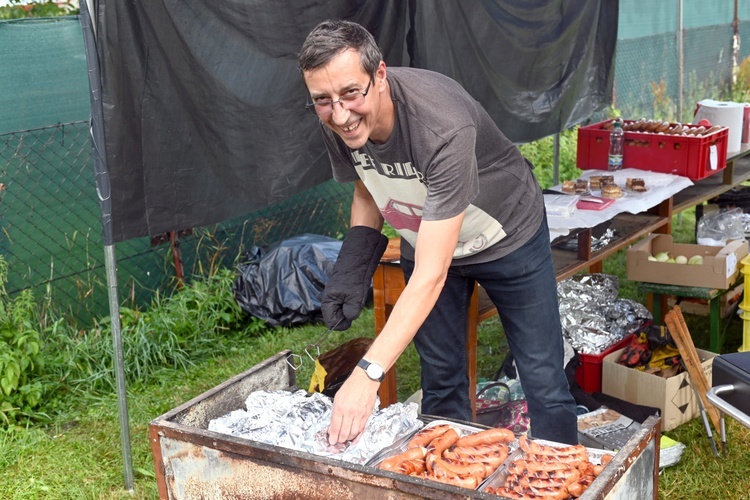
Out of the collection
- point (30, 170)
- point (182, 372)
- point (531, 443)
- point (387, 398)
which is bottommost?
point (182, 372)

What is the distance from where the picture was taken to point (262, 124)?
3889 mm

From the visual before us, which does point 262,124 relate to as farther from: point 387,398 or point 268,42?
point 387,398

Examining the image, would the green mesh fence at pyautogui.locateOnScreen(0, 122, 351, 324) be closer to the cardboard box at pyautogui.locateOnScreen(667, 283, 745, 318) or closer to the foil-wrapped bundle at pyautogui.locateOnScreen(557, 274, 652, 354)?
the foil-wrapped bundle at pyautogui.locateOnScreen(557, 274, 652, 354)

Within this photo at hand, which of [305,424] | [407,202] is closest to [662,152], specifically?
[407,202]

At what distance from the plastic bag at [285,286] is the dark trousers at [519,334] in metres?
2.36

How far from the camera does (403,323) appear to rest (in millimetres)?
2328

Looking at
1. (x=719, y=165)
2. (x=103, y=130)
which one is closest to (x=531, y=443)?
(x=103, y=130)

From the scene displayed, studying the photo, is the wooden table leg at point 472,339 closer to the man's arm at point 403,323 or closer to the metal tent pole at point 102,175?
the man's arm at point 403,323

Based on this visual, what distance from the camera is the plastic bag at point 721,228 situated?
18.1ft

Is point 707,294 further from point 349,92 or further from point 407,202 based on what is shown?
point 349,92

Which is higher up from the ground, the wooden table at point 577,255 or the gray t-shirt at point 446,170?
the gray t-shirt at point 446,170

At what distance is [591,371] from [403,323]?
A: 7.91 feet

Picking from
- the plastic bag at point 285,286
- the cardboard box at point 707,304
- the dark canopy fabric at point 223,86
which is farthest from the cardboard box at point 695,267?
the plastic bag at point 285,286

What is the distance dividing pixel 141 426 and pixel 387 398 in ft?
4.70
